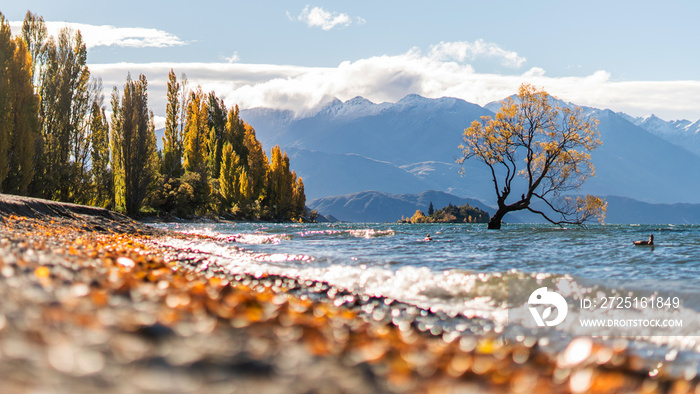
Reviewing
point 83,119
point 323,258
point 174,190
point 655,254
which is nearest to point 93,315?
point 323,258

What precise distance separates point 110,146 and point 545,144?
42735 mm

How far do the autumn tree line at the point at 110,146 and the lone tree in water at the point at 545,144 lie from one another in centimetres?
3295

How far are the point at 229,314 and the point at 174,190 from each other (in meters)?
55.2

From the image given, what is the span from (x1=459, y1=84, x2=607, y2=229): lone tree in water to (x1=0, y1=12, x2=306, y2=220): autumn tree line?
32.9 meters

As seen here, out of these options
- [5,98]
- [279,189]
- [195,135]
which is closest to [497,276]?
[5,98]

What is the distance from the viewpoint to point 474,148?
40.3 metres

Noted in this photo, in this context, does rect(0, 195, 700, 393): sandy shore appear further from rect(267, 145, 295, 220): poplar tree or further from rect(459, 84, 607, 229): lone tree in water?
rect(267, 145, 295, 220): poplar tree

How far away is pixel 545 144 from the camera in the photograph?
125 ft

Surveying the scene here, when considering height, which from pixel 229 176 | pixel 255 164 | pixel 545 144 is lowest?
pixel 229 176

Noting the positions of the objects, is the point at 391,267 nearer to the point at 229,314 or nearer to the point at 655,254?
the point at 229,314

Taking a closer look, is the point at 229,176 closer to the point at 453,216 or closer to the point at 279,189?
the point at 279,189

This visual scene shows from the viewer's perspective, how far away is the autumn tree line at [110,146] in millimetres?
35531

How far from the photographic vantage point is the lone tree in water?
121 feet

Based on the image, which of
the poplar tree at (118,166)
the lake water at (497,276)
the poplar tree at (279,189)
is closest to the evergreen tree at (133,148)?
the poplar tree at (118,166)
